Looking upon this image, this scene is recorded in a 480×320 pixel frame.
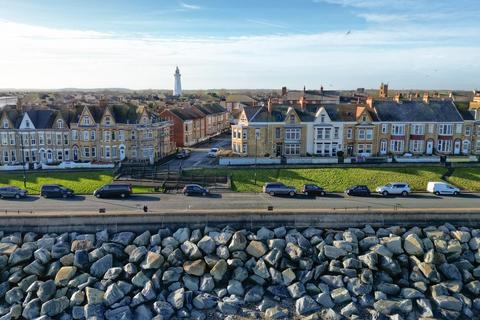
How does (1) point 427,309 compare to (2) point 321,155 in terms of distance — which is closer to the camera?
(1) point 427,309

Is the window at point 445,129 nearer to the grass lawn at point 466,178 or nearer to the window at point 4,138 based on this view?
the grass lawn at point 466,178

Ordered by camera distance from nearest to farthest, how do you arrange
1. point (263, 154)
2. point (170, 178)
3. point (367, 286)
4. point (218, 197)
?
point (367, 286)
point (218, 197)
point (170, 178)
point (263, 154)

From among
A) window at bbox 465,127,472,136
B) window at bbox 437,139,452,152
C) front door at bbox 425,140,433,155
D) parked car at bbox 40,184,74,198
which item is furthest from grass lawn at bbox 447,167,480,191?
parked car at bbox 40,184,74,198

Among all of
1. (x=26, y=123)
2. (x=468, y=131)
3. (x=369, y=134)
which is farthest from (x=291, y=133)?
(x=26, y=123)

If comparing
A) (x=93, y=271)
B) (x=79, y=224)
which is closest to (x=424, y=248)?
(x=93, y=271)

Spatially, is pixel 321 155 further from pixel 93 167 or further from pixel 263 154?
pixel 93 167

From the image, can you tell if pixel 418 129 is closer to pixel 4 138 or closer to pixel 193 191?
pixel 193 191

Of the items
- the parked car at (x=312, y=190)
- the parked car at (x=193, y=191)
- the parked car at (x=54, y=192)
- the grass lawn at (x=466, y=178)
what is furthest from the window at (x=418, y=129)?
the parked car at (x=54, y=192)

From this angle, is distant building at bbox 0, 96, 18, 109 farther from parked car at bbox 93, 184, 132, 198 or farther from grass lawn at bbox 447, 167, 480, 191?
grass lawn at bbox 447, 167, 480, 191
